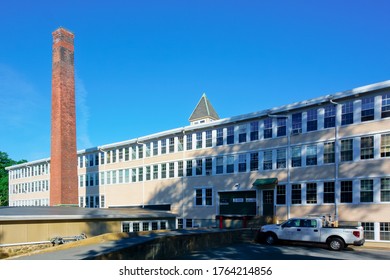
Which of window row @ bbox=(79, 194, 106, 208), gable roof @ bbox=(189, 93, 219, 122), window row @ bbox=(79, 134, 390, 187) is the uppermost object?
gable roof @ bbox=(189, 93, 219, 122)

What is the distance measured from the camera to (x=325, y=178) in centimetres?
2650

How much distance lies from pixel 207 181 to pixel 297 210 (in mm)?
9206

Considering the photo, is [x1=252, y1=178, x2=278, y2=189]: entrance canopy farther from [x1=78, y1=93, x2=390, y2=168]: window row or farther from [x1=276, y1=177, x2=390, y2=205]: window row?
[x1=78, y1=93, x2=390, y2=168]: window row

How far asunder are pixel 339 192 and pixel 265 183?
217 inches

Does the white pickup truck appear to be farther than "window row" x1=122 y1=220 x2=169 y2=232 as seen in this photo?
No

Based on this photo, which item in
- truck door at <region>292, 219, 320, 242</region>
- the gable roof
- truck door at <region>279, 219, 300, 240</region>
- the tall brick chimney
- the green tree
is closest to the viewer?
truck door at <region>292, 219, 320, 242</region>

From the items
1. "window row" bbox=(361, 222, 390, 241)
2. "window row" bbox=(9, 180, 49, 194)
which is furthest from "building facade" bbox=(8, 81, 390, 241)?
"window row" bbox=(9, 180, 49, 194)

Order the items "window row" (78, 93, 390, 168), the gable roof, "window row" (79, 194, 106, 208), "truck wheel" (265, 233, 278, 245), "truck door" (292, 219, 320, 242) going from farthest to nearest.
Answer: the gable roof → "window row" (79, 194, 106, 208) → "window row" (78, 93, 390, 168) → "truck wheel" (265, 233, 278, 245) → "truck door" (292, 219, 320, 242)

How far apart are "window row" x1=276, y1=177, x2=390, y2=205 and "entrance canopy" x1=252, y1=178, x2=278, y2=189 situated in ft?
1.74

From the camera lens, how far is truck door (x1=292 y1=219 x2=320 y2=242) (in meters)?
20.1
